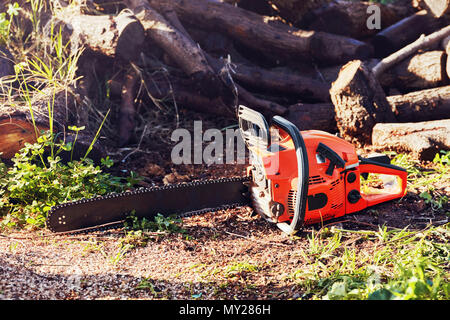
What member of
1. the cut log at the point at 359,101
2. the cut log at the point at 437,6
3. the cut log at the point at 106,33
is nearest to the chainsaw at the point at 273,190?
the cut log at the point at 359,101

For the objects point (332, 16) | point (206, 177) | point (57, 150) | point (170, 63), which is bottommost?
point (206, 177)

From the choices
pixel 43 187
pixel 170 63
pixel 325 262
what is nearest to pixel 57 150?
pixel 43 187

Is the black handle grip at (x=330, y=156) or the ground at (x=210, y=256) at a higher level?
the black handle grip at (x=330, y=156)

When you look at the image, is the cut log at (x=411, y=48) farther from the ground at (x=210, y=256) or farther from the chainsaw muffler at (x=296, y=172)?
the chainsaw muffler at (x=296, y=172)

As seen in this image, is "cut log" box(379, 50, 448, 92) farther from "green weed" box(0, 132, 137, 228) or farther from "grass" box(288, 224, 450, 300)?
"green weed" box(0, 132, 137, 228)

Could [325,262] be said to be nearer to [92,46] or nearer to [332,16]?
[92,46]

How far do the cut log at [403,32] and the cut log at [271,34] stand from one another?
296 millimetres

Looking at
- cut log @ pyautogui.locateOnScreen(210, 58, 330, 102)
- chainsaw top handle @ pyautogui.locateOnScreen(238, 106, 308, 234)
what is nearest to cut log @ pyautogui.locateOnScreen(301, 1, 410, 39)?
cut log @ pyautogui.locateOnScreen(210, 58, 330, 102)

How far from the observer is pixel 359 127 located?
4676 millimetres

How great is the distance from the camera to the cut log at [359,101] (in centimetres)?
458

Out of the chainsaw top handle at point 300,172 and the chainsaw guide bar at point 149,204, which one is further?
the chainsaw guide bar at point 149,204

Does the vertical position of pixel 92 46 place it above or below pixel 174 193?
above
